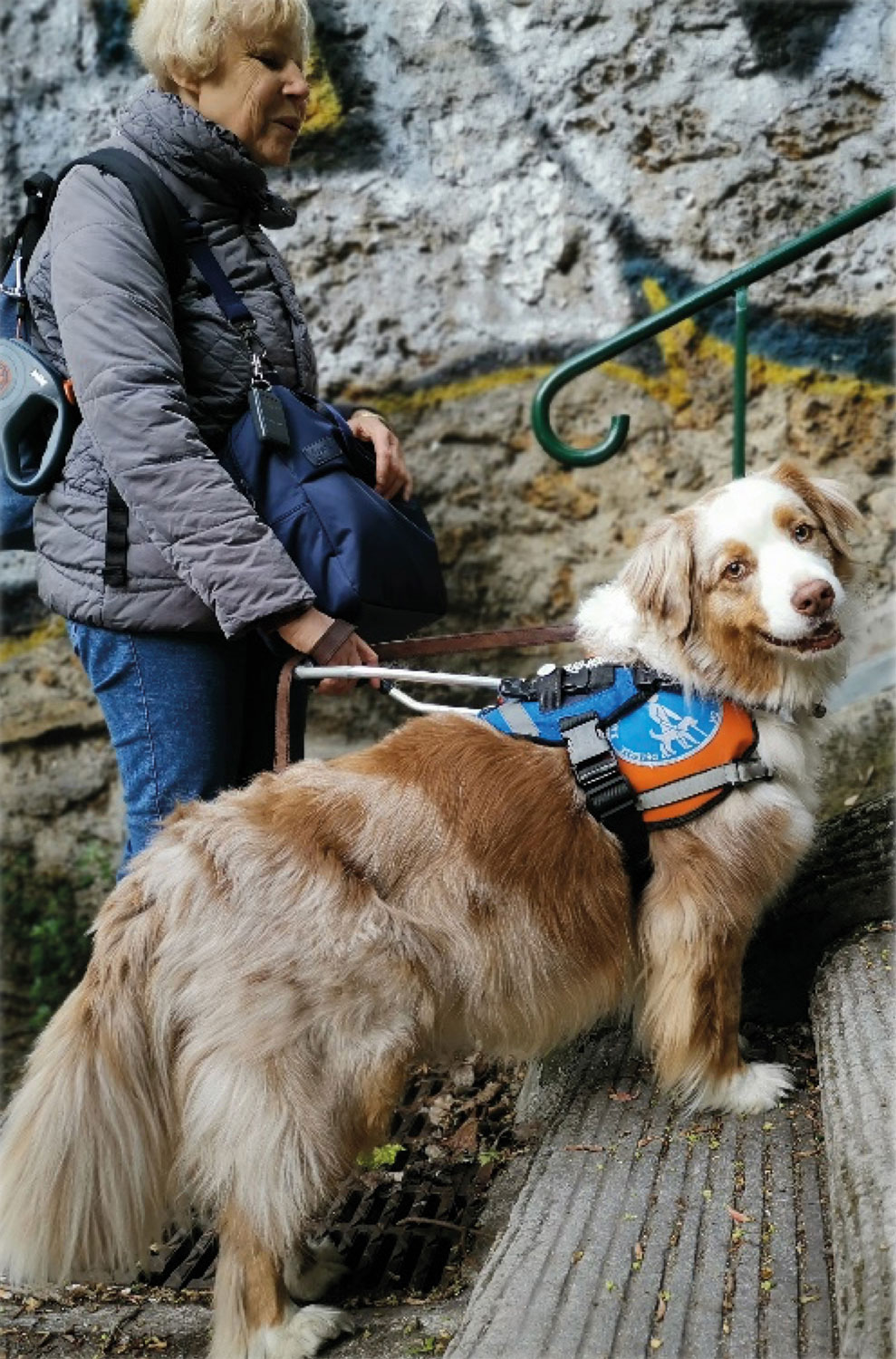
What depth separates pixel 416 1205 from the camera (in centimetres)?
272

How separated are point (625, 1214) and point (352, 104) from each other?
353cm

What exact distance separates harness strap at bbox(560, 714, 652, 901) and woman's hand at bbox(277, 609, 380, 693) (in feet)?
1.34

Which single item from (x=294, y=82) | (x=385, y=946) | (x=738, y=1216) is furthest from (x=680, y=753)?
(x=294, y=82)

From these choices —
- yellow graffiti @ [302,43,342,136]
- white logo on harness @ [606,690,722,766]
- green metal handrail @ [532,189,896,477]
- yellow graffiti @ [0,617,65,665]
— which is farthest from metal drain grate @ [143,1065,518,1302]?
yellow graffiti @ [302,43,342,136]

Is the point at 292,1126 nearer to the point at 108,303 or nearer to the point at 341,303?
the point at 108,303

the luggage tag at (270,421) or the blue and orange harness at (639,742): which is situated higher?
the luggage tag at (270,421)

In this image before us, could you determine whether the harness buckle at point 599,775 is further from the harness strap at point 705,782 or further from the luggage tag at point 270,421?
the luggage tag at point 270,421

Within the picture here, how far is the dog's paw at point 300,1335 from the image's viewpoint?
6.95 ft

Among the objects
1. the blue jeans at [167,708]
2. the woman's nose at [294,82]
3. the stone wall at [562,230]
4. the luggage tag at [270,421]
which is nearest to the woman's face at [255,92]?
the woman's nose at [294,82]

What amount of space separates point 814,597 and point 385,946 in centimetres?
101

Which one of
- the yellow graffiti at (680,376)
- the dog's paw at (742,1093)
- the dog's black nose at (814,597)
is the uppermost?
the yellow graffiti at (680,376)

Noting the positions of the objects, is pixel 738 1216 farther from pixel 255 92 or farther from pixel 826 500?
pixel 255 92

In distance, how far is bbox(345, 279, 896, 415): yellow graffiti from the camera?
4.00 meters

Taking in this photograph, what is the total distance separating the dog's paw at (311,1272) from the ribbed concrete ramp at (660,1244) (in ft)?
1.29
